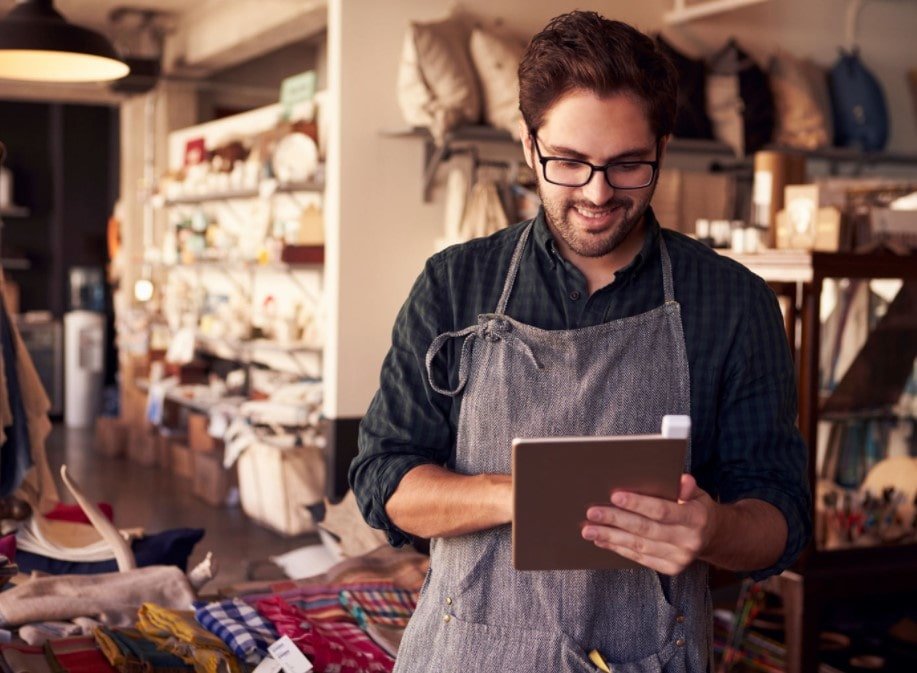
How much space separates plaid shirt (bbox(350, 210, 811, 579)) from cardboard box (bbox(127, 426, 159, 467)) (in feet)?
25.3

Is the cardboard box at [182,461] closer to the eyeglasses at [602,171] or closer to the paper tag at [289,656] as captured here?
the paper tag at [289,656]

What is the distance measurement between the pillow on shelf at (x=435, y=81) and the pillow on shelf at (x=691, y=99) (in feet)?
4.07

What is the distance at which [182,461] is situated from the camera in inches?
334

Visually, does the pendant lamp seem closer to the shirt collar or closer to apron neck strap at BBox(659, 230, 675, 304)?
the shirt collar

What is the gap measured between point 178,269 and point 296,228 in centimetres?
342

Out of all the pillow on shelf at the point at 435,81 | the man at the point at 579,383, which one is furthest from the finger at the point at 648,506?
the pillow on shelf at the point at 435,81

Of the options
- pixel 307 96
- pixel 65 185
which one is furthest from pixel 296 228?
pixel 65 185

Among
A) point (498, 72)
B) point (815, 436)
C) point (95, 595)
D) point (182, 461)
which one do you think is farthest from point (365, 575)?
point (182, 461)

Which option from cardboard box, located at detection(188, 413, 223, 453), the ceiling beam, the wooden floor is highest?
the ceiling beam

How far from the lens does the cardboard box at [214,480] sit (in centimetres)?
763

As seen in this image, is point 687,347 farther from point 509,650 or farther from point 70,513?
point 70,513

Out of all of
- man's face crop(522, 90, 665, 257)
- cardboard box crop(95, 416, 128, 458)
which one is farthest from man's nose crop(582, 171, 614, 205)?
cardboard box crop(95, 416, 128, 458)

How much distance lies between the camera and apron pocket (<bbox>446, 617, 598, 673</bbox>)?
165cm

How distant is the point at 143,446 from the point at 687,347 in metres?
8.10
